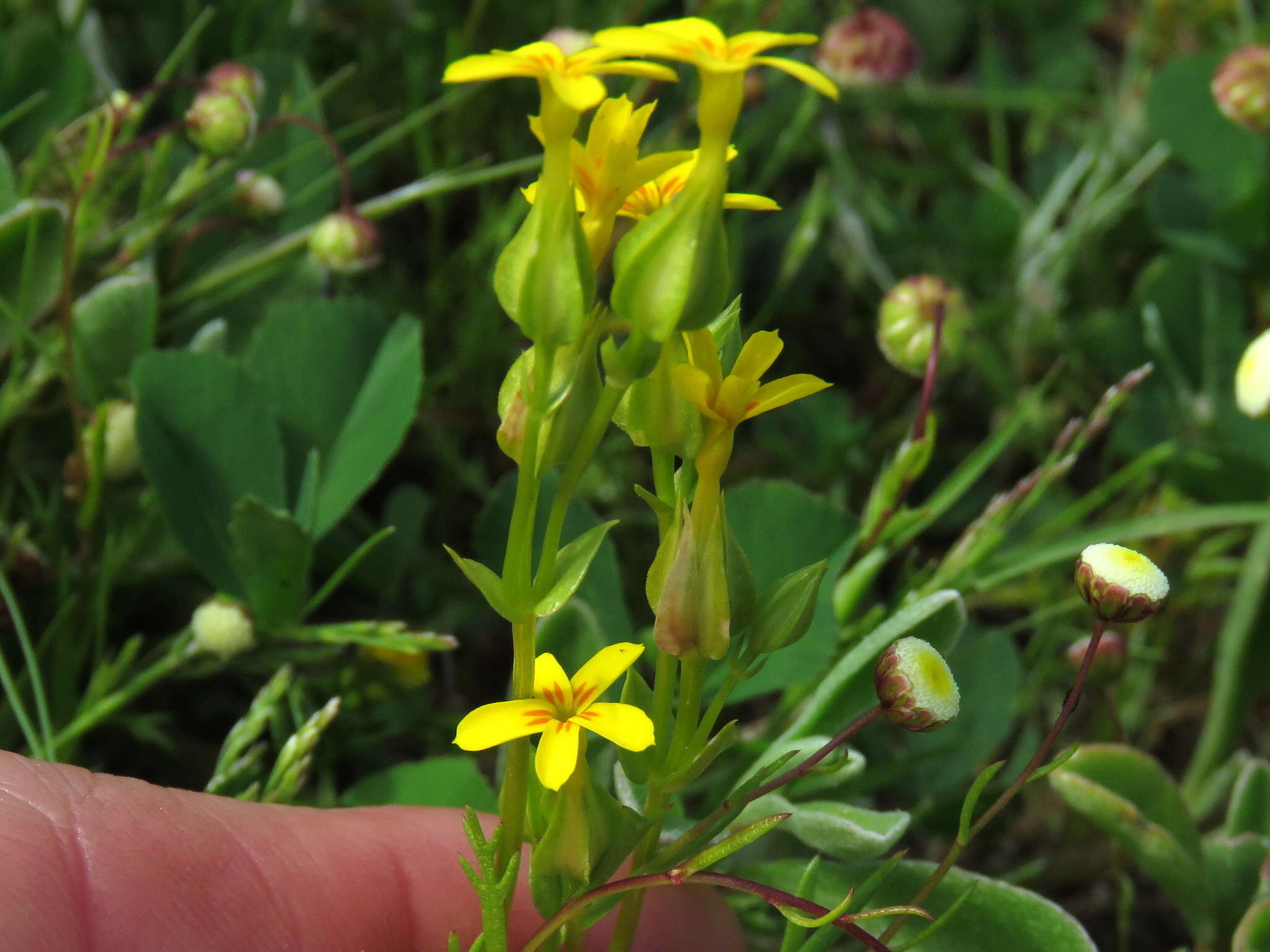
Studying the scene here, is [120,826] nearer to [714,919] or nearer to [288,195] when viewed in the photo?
[714,919]

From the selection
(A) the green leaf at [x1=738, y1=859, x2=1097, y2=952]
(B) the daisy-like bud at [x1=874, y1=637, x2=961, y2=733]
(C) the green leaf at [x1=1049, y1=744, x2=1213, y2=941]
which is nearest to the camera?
(B) the daisy-like bud at [x1=874, y1=637, x2=961, y2=733]

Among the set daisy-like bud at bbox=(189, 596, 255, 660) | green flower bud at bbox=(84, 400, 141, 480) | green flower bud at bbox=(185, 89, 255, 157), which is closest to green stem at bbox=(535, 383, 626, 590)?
daisy-like bud at bbox=(189, 596, 255, 660)

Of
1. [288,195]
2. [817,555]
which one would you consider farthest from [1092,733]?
[288,195]

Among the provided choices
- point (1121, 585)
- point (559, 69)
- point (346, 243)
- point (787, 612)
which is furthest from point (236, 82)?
point (1121, 585)

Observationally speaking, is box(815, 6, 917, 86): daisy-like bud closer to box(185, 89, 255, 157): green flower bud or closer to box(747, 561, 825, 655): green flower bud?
box(185, 89, 255, 157): green flower bud

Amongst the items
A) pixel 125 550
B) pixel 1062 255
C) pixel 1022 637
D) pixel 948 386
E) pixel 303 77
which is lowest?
pixel 1022 637

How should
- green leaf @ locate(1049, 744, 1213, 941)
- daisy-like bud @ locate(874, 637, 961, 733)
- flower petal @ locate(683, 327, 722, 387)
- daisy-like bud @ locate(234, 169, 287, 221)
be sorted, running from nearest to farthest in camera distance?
flower petal @ locate(683, 327, 722, 387) < daisy-like bud @ locate(874, 637, 961, 733) < green leaf @ locate(1049, 744, 1213, 941) < daisy-like bud @ locate(234, 169, 287, 221)
